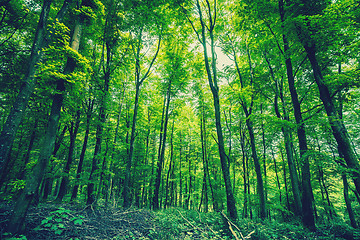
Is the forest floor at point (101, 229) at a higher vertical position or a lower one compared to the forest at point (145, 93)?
lower

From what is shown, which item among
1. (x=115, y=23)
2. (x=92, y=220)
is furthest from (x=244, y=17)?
(x=92, y=220)

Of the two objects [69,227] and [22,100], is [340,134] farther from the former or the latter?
[22,100]

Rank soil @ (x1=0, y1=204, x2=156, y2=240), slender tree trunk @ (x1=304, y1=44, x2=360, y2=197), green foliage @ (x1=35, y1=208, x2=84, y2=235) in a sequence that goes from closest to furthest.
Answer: soil @ (x1=0, y1=204, x2=156, y2=240), green foliage @ (x1=35, y1=208, x2=84, y2=235), slender tree trunk @ (x1=304, y1=44, x2=360, y2=197)

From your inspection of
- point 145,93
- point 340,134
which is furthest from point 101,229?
point 145,93

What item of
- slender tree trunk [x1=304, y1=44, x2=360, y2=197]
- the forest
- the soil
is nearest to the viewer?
the soil

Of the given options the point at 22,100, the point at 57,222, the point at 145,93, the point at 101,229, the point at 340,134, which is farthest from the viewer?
the point at 145,93

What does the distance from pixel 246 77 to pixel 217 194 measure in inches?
422

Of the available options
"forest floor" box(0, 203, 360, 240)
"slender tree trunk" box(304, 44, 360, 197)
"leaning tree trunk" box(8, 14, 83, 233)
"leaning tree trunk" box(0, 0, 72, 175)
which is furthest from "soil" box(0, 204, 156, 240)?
"slender tree trunk" box(304, 44, 360, 197)

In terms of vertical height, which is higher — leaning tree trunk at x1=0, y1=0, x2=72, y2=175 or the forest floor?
leaning tree trunk at x1=0, y1=0, x2=72, y2=175

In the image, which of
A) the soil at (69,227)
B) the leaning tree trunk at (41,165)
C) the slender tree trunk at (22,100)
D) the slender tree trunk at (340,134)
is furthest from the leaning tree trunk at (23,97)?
the slender tree trunk at (340,134)

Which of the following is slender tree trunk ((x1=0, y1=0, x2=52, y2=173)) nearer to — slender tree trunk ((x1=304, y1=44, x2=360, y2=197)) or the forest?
the forest

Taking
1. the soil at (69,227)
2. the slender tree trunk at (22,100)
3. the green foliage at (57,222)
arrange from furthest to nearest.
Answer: the green foliage at (57,222), the soil at (69,227), the slender tree trunk at (22,100)

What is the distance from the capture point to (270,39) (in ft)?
28.1

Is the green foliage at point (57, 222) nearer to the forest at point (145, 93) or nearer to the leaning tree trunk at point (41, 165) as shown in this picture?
the forest at point (145, 93)
